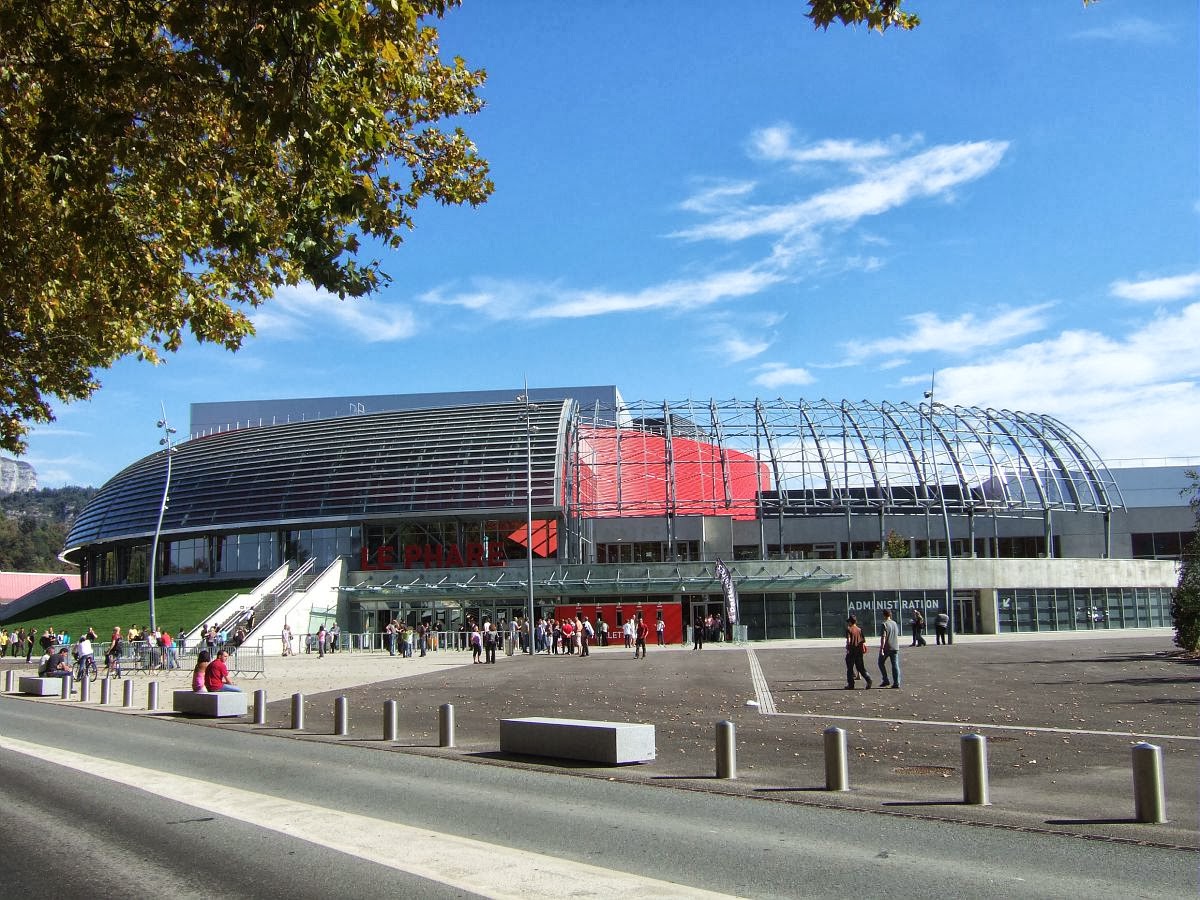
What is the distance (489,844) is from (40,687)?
2558 centimetres

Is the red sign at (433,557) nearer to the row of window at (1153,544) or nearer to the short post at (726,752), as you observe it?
the row of window at (1153,544)

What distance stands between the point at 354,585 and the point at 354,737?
39300 millimetres

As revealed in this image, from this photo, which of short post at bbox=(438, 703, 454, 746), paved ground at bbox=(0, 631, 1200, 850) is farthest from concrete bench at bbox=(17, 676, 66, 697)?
short post at bbox=(438, 703, 454, 746)

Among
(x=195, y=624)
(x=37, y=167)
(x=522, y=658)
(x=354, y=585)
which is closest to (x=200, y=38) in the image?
(x=37, y=167)

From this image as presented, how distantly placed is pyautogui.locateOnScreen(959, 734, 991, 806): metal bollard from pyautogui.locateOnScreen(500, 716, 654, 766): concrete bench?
4530 millimetres

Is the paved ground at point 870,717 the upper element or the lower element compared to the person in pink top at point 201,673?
lower

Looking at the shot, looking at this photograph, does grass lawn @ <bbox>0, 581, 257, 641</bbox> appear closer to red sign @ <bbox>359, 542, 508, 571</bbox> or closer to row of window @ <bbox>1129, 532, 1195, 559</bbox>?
red sign @ <bbox>359, 542, 508, 571</bbox>

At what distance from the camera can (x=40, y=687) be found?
28.9 meters

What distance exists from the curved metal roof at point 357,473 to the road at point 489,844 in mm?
43357

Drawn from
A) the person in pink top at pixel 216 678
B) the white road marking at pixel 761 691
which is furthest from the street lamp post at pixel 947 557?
the person in pink top at pixel 216 678

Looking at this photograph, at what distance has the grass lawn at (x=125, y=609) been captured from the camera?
51438 mm

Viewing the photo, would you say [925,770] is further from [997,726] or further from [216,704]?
[216,704]

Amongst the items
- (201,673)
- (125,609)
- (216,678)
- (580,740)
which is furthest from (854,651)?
(125,609)

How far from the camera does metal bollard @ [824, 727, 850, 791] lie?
427 inches
